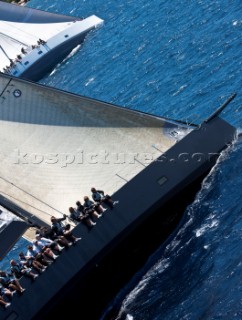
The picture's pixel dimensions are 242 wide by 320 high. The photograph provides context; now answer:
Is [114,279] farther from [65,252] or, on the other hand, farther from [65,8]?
[65,8]

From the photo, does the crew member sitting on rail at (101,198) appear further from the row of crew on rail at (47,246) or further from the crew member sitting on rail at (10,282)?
the crew member sitting on rail at (10,282)

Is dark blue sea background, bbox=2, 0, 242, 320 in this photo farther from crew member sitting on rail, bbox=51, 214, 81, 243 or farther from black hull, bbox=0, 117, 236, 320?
crew member sitting on rail, bbox=51, 214, 81, 243

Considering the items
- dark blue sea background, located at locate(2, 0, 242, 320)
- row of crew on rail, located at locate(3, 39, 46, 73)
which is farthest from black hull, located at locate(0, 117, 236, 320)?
row of crew on rail, located at locate(3, 39, 46, 73)

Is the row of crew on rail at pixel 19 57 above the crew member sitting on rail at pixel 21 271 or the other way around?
above

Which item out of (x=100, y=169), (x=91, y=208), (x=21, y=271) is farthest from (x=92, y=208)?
(x=21, y=271)

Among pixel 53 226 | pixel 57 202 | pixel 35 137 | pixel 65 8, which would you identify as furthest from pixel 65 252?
pixel 65 8

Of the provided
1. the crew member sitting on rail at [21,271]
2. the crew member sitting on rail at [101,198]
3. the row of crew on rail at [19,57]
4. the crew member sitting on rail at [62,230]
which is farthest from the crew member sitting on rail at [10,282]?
the row of crew on rail at [19,57]

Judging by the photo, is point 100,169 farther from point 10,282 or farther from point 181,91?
point 181,91
